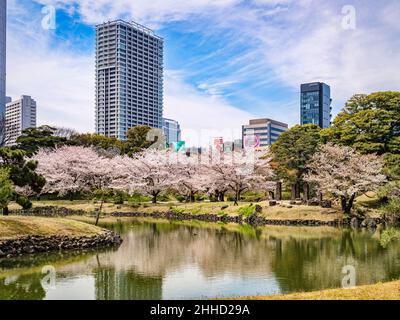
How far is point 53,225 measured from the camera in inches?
882

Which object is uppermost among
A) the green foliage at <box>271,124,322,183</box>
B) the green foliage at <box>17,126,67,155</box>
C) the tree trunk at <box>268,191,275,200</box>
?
the green foliage at <box>17,126,67,155</box>

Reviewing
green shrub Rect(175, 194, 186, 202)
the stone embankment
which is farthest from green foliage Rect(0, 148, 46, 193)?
green shrub Rect(175, 194, 186, 202)

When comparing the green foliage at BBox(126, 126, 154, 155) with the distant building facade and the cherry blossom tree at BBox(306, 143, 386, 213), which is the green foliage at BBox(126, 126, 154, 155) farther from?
the distant building facade

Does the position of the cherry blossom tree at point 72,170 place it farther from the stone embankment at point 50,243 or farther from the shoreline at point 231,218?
the stone embankment at point 50,243

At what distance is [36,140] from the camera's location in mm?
54844

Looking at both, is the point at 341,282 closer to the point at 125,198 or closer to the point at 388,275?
the point at 388,275

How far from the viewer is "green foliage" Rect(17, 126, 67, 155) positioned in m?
54.8

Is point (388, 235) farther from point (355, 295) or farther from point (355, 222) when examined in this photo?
point (355, 222)

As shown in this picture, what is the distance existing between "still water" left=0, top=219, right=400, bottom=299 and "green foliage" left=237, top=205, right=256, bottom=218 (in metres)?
8.73

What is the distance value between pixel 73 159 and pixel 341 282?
4099 cm

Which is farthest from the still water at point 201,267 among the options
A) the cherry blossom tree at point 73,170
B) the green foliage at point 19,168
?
the cherry blossom tree at point 73,170

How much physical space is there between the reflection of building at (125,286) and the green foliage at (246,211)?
69.2 feet

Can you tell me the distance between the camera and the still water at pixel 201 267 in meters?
14.2
